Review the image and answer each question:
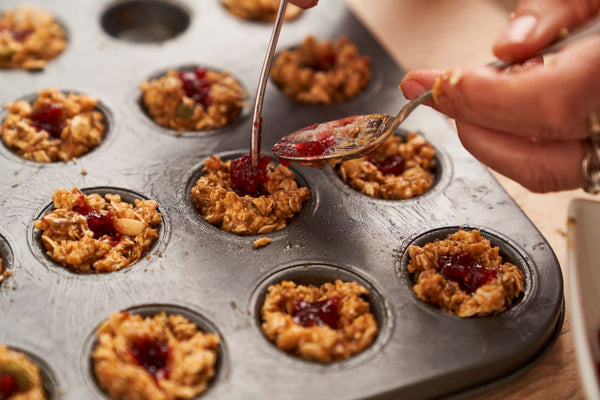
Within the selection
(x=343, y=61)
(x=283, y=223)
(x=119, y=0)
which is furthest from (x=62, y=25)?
(x=283, y=223)

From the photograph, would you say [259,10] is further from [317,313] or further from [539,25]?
[317,313]

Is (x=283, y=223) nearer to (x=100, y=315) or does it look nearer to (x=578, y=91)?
(x=100, y=315)

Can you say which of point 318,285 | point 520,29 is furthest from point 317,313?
point 520,29

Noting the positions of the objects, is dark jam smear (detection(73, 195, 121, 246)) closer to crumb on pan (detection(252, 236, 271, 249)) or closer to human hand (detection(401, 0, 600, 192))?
crumb on pan (detection(252, 236, 271, 249))

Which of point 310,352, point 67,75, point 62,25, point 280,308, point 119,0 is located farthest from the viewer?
point 119,0

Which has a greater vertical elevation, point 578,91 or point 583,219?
point 578,91

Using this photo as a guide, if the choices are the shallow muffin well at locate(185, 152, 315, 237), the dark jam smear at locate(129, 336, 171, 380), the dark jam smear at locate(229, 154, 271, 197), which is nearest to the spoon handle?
the dark jam smear at locate(229, 154, 271, 197)

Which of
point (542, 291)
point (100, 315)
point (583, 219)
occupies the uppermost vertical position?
point (583, 219)

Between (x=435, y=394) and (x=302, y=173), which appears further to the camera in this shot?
(x=302, y=173)
